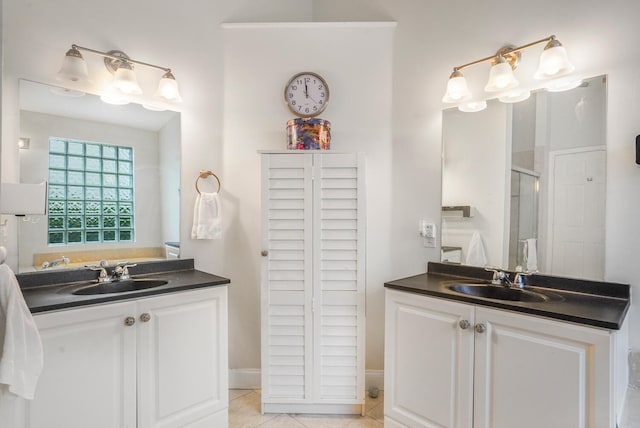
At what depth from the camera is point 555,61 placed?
1520mm

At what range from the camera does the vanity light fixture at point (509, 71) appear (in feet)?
4.99

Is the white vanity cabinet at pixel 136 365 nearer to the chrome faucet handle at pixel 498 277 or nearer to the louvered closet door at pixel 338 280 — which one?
the louvered closet door at pixel 338 280

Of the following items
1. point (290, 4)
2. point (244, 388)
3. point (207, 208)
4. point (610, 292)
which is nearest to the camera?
point (610, 292)

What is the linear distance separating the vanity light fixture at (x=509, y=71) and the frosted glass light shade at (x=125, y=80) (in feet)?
6.04

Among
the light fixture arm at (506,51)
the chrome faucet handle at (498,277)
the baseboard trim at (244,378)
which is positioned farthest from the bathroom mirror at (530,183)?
the baseboard trim at (244,378)

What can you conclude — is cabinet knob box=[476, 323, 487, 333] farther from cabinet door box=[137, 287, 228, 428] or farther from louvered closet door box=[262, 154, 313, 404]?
cabinet door box=[137, 287, 228, 428]

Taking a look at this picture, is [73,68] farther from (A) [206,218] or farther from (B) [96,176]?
(A) [206,218]

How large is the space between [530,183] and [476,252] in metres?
0.49

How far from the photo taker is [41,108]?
1.66 metres

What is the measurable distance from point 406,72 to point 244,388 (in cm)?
254

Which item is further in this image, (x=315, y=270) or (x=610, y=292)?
A: (x=315, y=270)

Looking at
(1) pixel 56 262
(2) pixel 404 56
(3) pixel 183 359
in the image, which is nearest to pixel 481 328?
(3) pixel 183 359

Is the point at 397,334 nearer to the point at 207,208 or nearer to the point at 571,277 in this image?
the point at 571,277

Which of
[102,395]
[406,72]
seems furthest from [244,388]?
[406,72]
